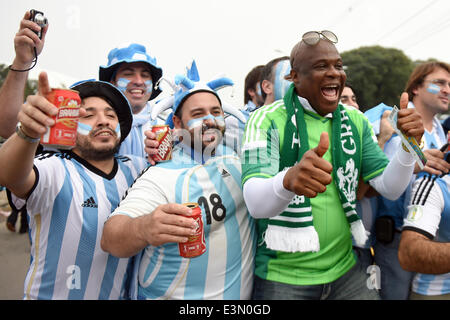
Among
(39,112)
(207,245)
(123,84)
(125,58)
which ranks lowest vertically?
(207,245)

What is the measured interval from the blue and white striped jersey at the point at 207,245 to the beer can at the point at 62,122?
1.73 ft

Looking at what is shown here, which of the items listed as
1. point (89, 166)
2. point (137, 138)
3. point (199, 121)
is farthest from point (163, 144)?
point (137, 138)

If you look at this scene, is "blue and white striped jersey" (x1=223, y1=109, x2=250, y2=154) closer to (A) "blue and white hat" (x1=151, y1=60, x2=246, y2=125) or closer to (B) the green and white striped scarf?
(A) "blue and white hat" (x1=151, y1=60, x2=246, y2=125)

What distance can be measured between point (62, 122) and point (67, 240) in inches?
34.6

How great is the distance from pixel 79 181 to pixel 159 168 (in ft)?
1.67

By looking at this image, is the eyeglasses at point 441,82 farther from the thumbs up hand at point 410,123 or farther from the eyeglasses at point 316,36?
the eyeglasses at point 316,36

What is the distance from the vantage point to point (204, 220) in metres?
1.86

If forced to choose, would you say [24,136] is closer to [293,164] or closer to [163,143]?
[163,143]

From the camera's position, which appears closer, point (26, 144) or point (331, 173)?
point (26, 144)

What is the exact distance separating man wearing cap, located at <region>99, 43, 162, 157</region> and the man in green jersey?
1438 millimetres

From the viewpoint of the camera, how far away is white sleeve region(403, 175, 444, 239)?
2.04 m

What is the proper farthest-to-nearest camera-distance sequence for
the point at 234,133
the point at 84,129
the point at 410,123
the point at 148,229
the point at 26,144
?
the point at 234,133
the point at 84,129
the point at 410,123
the point at 148,229
the point at 26,144
